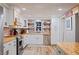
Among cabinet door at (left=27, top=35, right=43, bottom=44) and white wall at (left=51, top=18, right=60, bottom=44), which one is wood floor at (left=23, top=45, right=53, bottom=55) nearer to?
cabinet door at (left=27, top=35, right=43, bottom=44)

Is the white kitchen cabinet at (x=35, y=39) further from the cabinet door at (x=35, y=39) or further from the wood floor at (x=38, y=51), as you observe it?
the wood floor at (x=38, y=51)

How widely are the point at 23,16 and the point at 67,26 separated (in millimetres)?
1644

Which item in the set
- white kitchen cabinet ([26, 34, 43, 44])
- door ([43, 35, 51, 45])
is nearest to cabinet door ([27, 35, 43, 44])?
white kitchen cabinet ([26, 34, 43, 44])

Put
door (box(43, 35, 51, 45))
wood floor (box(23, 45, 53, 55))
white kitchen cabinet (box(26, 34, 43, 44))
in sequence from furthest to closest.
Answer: door (box(43, 35, 51, 45)) → white kitchen cabinet (box(26, 34, 43, 44)) → wood floor (box(23, 45, 53, 55))

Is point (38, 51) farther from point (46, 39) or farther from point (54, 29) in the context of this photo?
point (54, 29)

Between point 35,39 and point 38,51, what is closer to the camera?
point 38,51

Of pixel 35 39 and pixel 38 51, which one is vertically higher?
pixel 35 39

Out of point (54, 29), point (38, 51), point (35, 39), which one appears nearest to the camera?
point (38, 51)

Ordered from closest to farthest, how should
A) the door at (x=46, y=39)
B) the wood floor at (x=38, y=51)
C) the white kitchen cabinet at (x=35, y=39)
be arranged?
1. the wood floor at (x=38, y=51)
2. the white kitchen cabinet at (x=35, y=39)
3. the door at (x=46, y=39)

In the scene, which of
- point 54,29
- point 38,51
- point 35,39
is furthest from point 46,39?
point 38,51

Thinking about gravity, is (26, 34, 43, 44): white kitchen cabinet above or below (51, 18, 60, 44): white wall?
below

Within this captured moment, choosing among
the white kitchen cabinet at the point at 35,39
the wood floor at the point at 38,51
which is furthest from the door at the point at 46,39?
the wood floor at the point at 38,51
